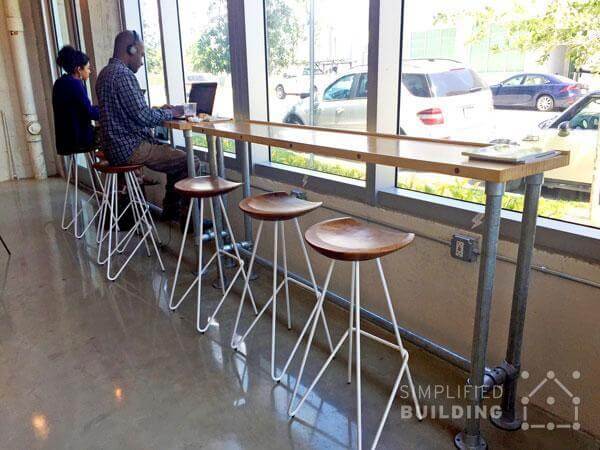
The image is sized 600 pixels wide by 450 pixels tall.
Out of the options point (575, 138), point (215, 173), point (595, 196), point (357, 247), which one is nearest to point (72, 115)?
point (215, 173)

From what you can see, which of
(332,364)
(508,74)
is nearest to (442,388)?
(332,364)

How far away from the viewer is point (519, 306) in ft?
5.80

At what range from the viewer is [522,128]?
1.99 meters

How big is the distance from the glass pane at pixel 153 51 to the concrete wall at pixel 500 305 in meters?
2.53

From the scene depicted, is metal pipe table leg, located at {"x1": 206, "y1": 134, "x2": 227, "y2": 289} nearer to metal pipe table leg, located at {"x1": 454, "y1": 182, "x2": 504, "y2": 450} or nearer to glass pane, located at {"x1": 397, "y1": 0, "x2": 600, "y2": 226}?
glass pane, located at {"x1": 397, "y1": 0, "x2": 600, "y2": 226}

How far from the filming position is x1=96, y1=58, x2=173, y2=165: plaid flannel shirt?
3201 millimetres

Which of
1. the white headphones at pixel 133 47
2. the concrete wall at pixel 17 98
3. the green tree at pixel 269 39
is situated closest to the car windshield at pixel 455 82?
the green tree at pixel 269 39

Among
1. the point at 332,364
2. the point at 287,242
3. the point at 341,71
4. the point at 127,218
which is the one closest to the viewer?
the point at 332,364

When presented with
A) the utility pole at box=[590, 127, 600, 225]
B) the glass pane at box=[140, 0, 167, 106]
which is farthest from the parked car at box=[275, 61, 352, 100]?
the glass pane at box=[140, 0, 167, 106]

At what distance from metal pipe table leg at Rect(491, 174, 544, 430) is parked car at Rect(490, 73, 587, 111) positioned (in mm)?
431

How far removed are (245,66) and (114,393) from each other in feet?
7.16

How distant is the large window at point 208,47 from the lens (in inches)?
143

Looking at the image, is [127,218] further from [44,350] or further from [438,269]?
[438,269]

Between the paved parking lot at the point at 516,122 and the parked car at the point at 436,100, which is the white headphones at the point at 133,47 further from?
the paved parking lot at the point at 516,122
